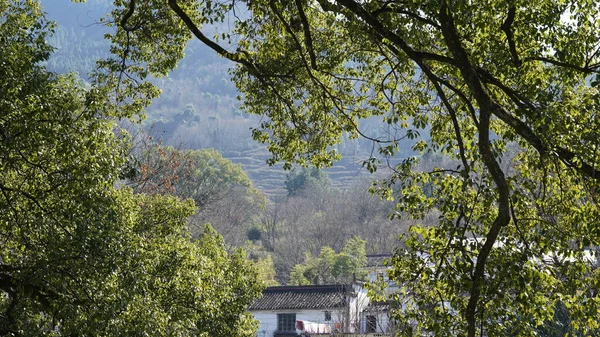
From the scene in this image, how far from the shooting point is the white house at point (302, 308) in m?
34.3

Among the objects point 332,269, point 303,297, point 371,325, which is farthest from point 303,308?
point 332,269

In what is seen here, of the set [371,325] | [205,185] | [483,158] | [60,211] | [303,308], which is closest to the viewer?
[483,158]

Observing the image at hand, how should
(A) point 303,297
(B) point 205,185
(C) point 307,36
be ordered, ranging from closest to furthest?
(C) point 307,36 < (A) point 303,297 < (B) point 205,185

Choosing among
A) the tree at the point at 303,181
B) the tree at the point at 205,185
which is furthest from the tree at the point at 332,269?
the tree at the point at 303,181

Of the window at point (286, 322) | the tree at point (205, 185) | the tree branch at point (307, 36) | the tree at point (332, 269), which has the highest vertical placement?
the tree at point (205, 185)

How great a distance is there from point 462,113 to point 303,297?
26.0 m

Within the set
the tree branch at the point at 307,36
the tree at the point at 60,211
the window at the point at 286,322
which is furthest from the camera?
the window at the point at 286,322

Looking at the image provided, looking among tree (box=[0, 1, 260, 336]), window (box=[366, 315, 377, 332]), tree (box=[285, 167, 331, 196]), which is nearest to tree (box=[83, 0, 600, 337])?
tree (box=[0, 1, 260, 336])

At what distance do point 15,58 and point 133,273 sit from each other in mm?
2832

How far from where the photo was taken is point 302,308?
35.7 metres

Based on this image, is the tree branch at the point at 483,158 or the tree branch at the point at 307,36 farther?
the tree branch at the point at 307,36

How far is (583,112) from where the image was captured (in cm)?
795

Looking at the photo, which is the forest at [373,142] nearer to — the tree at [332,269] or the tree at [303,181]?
the tree at [332,269]

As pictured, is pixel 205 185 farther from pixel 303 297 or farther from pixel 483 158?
pixel 483 158
